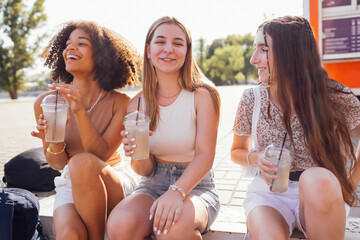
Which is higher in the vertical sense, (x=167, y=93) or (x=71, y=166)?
(x=167, y=93)

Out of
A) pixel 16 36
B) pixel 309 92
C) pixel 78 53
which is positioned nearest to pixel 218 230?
pixel 309 92

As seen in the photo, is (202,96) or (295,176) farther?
(202,96)

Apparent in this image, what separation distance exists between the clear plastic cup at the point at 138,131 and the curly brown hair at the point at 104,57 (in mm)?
727

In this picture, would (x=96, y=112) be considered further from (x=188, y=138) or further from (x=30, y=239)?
(x=30, y=239)

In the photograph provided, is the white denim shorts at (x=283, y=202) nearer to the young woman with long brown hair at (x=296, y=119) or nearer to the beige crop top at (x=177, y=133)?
the young woman with long brown hair at (x=296, y=119)

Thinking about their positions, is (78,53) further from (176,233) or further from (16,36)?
(16,36)

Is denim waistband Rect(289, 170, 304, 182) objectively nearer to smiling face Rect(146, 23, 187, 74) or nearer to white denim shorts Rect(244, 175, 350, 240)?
white denim shorts Rect(244, 175, 350, 240)

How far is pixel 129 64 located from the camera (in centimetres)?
271

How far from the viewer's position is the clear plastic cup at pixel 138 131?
1.90 meters

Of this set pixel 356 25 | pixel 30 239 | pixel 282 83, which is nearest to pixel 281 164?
pixel 282 83

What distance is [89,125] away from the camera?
2219mm

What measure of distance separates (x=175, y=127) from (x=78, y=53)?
891mm

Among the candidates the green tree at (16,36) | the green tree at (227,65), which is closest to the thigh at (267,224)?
the green tree at (16,36)

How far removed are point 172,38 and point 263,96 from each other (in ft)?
2.24
